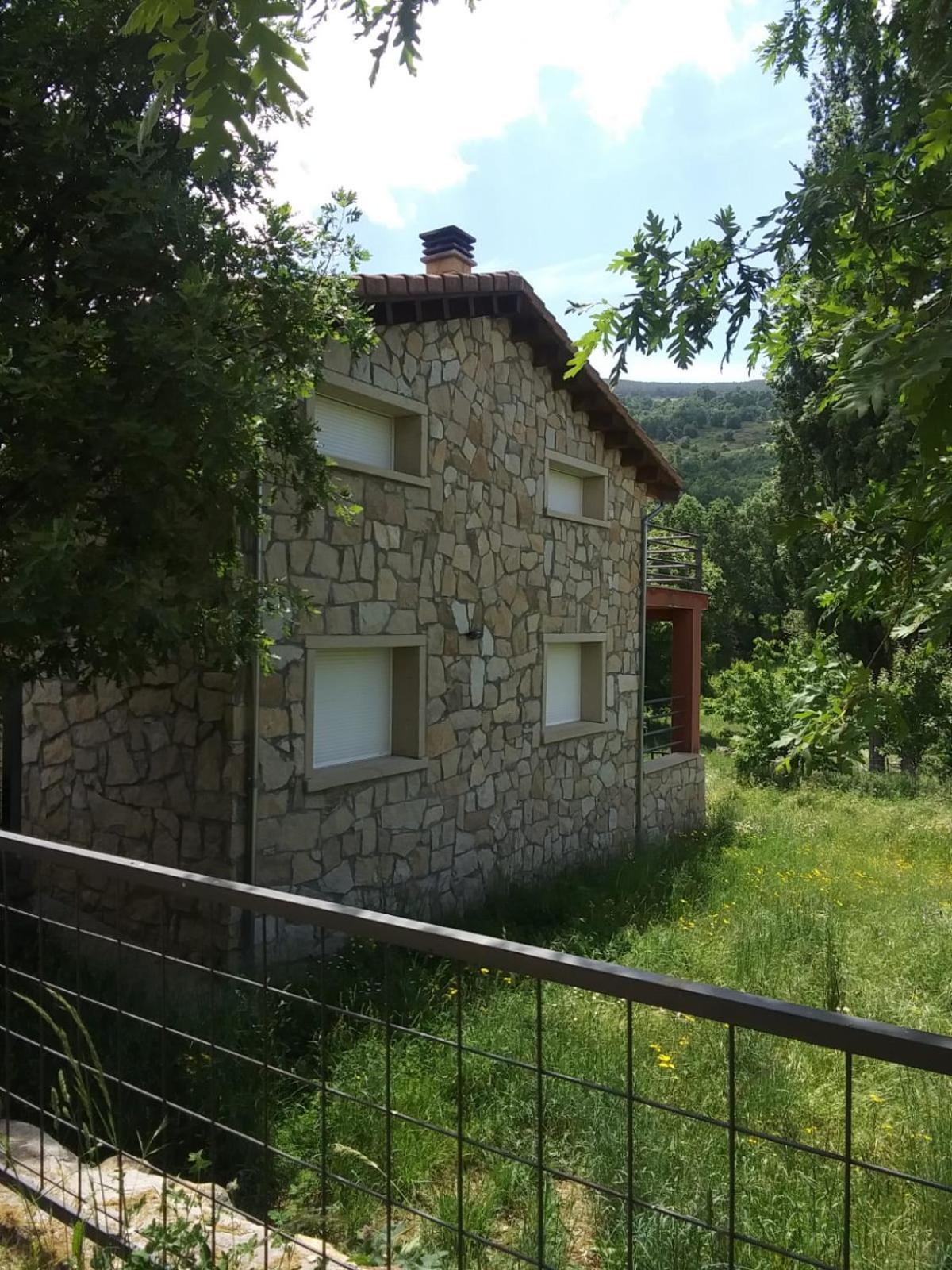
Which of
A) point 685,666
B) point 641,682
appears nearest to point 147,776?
point 641,682

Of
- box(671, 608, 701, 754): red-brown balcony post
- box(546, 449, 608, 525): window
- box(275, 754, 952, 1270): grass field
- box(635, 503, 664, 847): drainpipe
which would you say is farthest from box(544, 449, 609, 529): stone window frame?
box(275, 754, 952, 1270): grass field

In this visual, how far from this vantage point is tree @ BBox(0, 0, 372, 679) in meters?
4.03

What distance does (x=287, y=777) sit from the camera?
6750mm

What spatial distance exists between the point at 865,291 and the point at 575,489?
28.7 ft

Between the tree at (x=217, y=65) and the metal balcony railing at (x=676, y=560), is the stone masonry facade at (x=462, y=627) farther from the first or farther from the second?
the tree at (x=217, y=65)

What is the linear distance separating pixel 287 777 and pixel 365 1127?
283 cm

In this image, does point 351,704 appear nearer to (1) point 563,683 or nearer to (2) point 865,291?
(1) point 563,683

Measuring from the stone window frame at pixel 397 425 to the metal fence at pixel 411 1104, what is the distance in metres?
3.67

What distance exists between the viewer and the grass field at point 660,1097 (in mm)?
3557

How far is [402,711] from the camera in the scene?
8195 mm

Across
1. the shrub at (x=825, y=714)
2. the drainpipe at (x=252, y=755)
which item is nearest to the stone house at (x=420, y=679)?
the drainpipe at (x=252, y=755)

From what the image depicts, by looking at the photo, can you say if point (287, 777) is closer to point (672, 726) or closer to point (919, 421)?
point (919, 421)

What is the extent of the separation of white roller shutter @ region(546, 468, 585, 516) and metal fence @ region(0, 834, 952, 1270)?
Result: 5817 millimetres

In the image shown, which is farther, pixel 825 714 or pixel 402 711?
pixel 402 711
